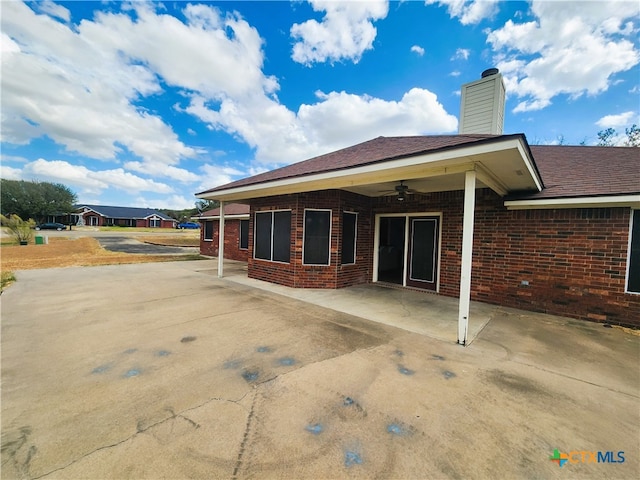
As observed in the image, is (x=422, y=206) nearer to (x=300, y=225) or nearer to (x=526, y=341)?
(x=300, y=225)

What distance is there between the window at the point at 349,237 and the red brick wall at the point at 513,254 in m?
0.21

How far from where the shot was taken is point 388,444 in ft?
5.95

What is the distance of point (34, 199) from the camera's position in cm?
4591

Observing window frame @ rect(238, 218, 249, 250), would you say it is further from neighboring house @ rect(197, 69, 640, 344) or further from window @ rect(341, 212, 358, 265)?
window @ rect(341, 212, 358, 265)

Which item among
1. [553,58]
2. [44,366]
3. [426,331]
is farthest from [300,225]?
[553,58]

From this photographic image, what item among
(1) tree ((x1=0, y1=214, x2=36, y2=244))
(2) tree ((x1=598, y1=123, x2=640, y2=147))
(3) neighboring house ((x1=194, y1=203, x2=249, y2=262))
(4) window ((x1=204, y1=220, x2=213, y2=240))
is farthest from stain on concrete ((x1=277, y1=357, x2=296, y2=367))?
(1) tree ((x1=0, y1=214, x2=36, y2=244))

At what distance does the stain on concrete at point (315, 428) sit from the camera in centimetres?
192

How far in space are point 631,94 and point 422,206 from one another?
38.6 feet

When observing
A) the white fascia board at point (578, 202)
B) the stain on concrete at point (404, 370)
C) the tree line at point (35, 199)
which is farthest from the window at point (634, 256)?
the tree line at point (35, 199)

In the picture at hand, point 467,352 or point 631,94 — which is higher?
point 631,94

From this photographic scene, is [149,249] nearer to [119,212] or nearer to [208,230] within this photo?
[208,230]

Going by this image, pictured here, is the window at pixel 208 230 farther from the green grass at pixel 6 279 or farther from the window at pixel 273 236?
the green grass at pixel 6 279

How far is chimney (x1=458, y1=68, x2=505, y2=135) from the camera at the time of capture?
7.02 meters

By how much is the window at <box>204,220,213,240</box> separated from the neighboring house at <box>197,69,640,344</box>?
247 inches
